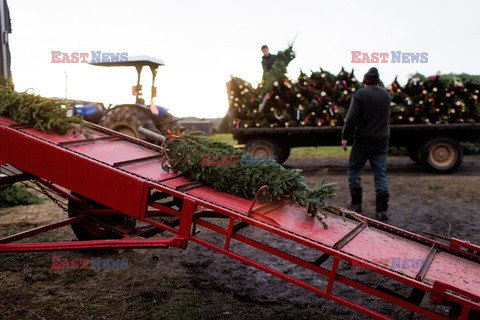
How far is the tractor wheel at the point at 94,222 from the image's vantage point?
4301 millimetres

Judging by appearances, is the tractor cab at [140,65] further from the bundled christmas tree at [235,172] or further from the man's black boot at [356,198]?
the bundled christmas tree at [235,172]

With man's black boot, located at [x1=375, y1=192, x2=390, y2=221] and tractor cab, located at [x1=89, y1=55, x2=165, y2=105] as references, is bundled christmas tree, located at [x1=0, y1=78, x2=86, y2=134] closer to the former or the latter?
man's black boot, located at [x1=375, y1=192, x2=390, y2=221]

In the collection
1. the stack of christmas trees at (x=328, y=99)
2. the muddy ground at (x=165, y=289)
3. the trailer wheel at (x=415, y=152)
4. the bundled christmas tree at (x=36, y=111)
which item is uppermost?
the stack of christmas trees at (x=328, y=99)

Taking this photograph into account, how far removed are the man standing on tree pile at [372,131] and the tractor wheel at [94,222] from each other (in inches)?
130

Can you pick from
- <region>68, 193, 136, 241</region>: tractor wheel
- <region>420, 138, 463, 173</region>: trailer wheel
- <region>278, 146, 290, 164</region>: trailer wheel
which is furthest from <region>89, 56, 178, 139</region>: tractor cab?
<region>420, 138, 463, 173</region>: trailer wheel

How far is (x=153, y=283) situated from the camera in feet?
12.8

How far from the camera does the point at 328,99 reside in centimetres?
983

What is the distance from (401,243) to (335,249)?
2.86ft

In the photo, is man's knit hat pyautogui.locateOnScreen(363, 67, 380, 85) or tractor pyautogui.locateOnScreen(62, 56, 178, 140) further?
tractor pyautogui.locateOnScreen(62, 56, 178, 140)

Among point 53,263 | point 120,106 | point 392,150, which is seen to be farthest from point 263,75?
point 53,263

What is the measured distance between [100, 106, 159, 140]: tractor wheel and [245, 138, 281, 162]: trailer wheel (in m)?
2.67

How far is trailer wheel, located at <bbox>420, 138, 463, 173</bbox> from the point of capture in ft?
31.4

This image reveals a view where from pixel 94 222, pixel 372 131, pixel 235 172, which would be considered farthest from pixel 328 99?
pixel 235 172

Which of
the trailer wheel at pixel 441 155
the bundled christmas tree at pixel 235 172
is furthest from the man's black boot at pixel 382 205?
the trailer wheel at pixel 441 155
